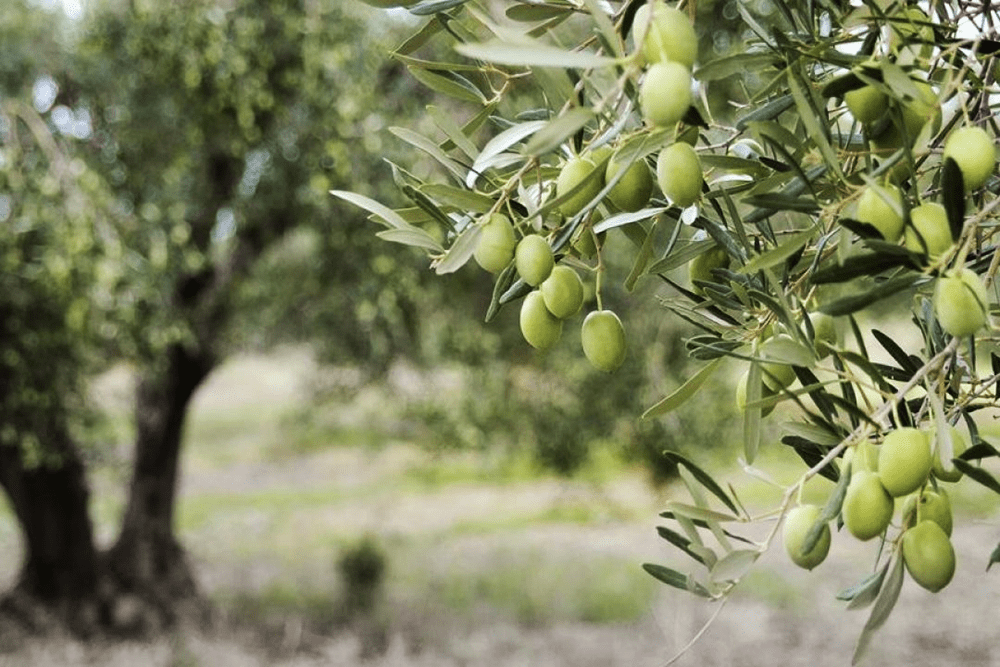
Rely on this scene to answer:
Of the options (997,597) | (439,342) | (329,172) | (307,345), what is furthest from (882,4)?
(997,597)

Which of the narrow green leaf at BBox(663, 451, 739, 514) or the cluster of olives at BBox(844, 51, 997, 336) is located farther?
the narrow green leaf at BBox(663, 451, 739, 514)

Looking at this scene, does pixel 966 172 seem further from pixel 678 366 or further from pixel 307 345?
pixel 307 345

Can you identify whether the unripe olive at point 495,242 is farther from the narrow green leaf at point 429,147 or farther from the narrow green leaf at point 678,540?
the narrow green leaf at point 678,540

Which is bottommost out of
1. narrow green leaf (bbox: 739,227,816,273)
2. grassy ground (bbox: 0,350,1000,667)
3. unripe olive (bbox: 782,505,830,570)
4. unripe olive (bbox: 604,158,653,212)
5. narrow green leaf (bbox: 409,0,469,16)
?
grassy ground (bbox: 0,350,1000,667)

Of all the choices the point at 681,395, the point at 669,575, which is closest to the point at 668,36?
the point at 681,395

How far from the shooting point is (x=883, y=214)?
0.49 m

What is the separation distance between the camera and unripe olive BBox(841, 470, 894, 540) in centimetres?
50

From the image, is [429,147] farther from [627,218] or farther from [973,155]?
[973,155]

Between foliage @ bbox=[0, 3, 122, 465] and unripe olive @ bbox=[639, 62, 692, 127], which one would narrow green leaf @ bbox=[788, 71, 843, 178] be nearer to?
unripe olive @ bbox=[639, 62, 692, 127]

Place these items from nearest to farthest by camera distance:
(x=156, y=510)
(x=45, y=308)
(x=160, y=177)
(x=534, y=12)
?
(x=534, y=12) → (x=45, y=308) → (x=160, y=177) → (x=156, y=510)

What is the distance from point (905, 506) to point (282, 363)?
761 cm

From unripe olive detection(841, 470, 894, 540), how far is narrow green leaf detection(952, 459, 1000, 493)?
38 millimetres

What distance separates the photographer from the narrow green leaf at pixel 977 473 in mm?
470

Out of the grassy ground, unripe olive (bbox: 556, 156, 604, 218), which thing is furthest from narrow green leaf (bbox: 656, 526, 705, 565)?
the grassy ground
